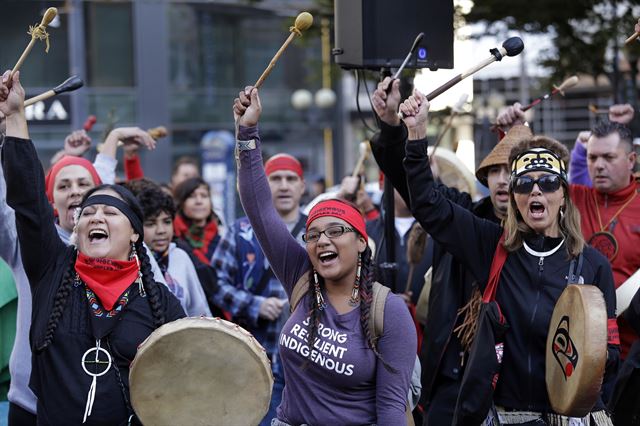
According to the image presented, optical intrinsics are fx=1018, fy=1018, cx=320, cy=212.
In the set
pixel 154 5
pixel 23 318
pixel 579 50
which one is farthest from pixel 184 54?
pixel 23 318

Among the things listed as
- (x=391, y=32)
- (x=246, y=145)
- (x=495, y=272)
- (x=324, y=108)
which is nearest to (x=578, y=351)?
(x=495, y=272)

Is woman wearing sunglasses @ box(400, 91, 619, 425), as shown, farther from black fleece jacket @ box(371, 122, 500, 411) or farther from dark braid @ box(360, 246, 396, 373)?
dark braid @ box(360, 246, 396, 373)

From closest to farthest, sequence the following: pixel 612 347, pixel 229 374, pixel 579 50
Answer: pixel 229 374 → pixel 612 347 → pixel 579 50

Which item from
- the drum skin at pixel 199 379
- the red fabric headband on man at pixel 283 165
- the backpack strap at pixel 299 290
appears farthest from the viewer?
the red fabric headband on man at pixel 283 165

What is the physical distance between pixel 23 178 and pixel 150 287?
0.67m

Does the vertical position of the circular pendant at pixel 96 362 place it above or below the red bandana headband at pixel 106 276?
below

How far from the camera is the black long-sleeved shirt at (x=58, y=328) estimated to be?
150 inches

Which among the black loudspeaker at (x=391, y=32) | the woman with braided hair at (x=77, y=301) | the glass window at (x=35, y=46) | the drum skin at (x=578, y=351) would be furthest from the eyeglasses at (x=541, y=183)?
the glass window at (x=35, y=46)

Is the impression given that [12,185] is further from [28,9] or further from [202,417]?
[28,9]

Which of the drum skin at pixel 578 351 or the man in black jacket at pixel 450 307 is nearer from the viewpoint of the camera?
the drum skin at pixel 578 351

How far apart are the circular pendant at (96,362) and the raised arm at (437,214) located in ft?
4.50

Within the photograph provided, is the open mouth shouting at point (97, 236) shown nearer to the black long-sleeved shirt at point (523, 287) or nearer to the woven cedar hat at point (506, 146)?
the black long-sleeved shirt at point (523, 287)

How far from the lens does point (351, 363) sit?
3.67 metres

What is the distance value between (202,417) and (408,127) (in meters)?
1.43
